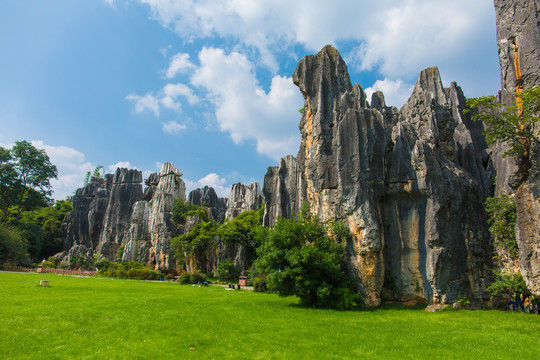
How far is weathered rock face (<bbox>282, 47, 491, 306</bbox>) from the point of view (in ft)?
61.7

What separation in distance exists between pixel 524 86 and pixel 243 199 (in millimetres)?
53390

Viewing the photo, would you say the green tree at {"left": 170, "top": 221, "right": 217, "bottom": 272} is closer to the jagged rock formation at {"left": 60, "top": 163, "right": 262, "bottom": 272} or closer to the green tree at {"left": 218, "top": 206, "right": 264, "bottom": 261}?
the jagged rock formation at {"left": 60, "top": 163, "right": 262, "bottom": 272}

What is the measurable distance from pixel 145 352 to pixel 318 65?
2217cm

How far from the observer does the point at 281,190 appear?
4297 centimetres

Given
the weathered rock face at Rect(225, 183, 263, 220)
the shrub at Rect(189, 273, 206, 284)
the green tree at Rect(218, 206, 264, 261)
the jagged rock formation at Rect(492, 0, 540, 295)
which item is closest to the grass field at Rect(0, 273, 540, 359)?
the jagged rock formation at Rect(492, 0, 540, 295)

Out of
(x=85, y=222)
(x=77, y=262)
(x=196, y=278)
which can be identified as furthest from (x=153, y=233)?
(x=85, y=222)

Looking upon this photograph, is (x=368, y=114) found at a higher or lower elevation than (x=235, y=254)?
higher

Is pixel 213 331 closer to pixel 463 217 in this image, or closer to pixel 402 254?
pixel 402 254

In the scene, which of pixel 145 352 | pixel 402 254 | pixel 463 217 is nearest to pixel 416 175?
pixel 463 217

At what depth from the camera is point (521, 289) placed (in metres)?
16.6

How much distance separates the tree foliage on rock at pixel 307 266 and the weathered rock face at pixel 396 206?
128 centimetres

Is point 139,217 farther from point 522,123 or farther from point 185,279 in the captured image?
point 522,123

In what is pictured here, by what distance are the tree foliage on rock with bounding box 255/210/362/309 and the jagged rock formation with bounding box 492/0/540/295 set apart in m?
8.11

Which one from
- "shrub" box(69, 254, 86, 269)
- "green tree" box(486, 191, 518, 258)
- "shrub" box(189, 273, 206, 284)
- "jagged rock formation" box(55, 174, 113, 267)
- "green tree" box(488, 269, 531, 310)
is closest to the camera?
"green tree" box(488, 269, 531, 310)
